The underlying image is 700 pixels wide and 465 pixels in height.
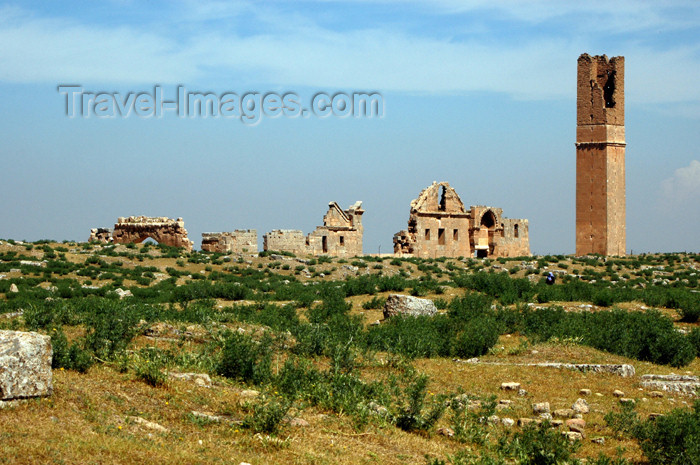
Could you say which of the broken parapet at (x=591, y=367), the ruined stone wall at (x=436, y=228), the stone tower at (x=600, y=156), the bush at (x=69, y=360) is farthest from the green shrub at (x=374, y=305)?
the stone tower at (x=600, y=156)

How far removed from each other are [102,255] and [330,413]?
2600cm

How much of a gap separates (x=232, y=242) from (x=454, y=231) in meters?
16.6

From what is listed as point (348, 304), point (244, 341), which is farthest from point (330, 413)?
point (348, 304)

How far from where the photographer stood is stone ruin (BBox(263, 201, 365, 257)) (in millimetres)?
41000

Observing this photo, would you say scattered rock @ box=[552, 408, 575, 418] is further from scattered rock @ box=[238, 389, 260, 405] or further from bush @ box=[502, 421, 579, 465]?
scattered rock @ box=[238, 389, 260, 405]

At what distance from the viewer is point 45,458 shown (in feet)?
22.1

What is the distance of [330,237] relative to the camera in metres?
43.9

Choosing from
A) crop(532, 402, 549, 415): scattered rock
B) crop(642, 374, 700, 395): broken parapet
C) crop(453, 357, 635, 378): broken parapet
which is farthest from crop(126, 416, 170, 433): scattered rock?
crop(642, 374, 700, 395): broken parapet

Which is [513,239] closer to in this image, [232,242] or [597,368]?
[232,242]

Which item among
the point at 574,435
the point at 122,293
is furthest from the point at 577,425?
the point at 122,293

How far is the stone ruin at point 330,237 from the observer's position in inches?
1614

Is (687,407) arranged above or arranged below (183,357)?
below

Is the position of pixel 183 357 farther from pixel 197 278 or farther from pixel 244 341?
pixel 197 278

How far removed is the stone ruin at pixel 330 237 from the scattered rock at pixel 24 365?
3237cm
